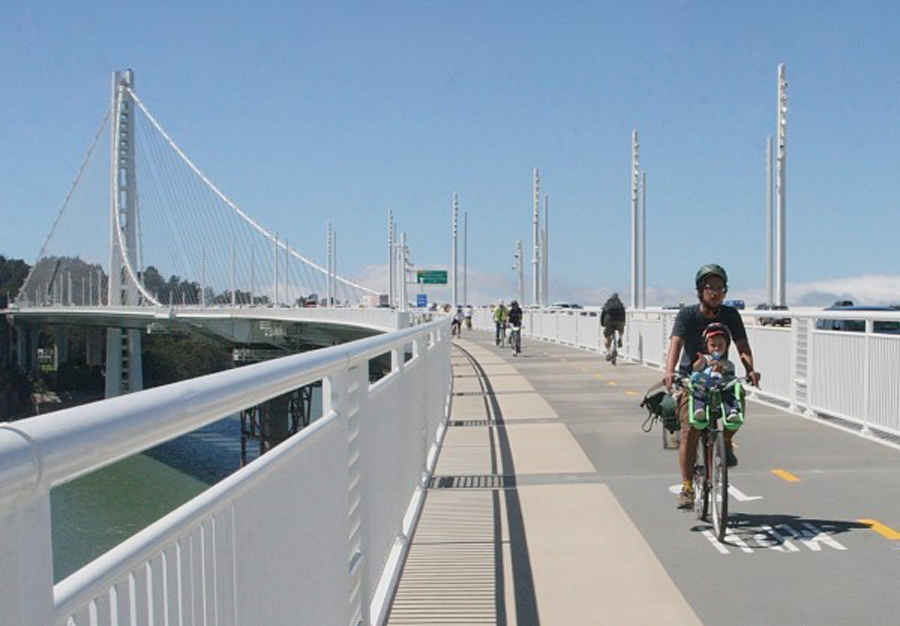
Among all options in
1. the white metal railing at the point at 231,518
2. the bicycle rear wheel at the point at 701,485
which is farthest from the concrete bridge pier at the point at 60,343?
the white metal railing at the point at 231,518

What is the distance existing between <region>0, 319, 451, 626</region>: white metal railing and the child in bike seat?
1979 millimetres

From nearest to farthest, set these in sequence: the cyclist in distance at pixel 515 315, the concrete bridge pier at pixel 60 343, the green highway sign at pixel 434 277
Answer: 1. the cyclist in distance at pixel 515 315
2. the concrete bridge pier at pixel 60 343
3. the green highway sign at pixel 434 277

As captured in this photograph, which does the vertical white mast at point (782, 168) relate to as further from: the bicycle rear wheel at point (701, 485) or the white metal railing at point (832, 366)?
the bicycle rear wheel at point (701, 485)

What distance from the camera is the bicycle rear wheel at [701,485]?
695cm

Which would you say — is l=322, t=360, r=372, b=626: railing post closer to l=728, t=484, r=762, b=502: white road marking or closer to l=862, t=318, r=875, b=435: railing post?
l=728, t=484, r=762, b=502: white road marking

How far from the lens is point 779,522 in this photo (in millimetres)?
7148

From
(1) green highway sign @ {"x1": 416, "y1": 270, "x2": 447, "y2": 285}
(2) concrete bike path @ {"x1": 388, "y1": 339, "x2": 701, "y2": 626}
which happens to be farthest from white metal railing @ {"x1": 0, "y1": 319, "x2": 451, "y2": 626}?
(1) green highway sign @ {"x1": 416, "y1": 270, "x2": 447, "y2": 285}

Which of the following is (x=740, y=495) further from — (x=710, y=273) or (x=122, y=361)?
(x=122, y=361)

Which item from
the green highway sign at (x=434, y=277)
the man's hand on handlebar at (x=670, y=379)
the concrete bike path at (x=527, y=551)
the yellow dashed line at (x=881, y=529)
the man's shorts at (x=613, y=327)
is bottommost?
the concrete bike path at (x=527, y=551)

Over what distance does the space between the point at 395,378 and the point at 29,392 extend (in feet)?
205

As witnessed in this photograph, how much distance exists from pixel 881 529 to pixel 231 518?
18.0ft

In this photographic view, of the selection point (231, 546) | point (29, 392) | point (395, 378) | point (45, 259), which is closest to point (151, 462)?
point (29, 392)

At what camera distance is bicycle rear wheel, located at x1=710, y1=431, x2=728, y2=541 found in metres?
6.41

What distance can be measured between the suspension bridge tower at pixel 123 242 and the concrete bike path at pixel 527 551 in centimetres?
5508
